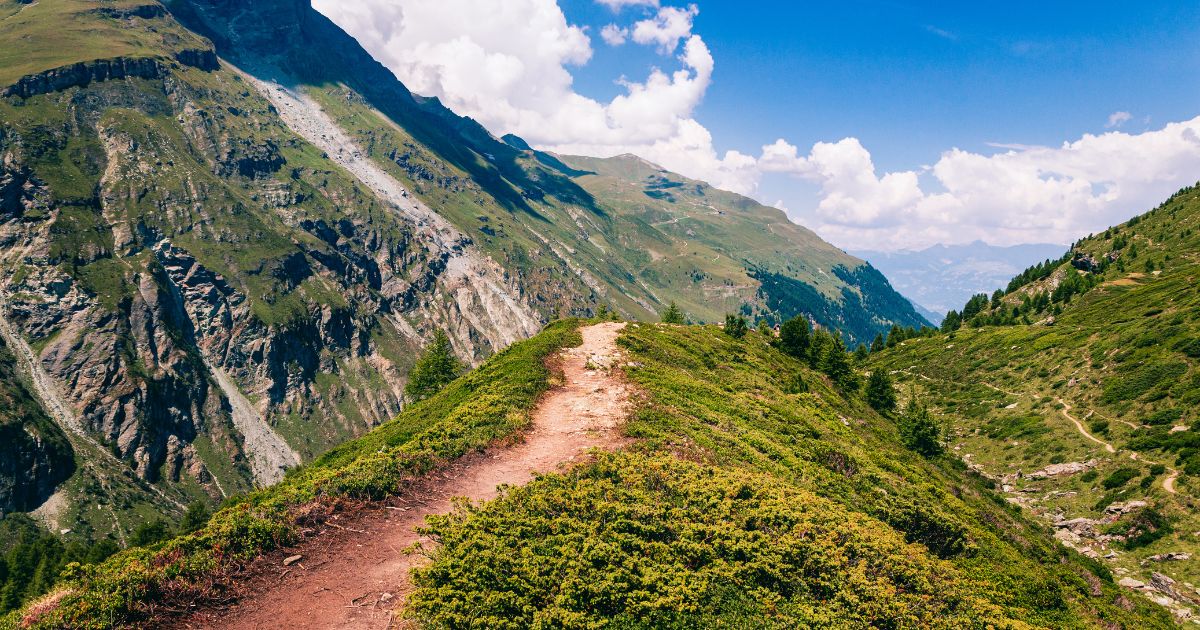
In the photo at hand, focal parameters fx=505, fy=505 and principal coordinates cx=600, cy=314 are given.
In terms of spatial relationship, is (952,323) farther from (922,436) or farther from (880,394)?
(922,436)

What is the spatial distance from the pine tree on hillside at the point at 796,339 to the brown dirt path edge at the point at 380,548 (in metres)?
47.9

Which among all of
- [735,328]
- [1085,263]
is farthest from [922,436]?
[1085,263]

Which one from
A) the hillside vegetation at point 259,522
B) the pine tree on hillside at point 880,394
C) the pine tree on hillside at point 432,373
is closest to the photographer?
the hillside vegetation at point 259,522

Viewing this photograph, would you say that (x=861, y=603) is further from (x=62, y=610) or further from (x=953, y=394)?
(x=953, y=394)

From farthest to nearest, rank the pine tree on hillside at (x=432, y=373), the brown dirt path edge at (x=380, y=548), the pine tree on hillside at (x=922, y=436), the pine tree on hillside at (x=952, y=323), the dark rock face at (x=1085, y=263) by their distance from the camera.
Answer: the pine tree on hillside at (x=952, y=323)
the dark rock face at (x=1085, y=263)
the pine tree on hillside at (x=432, y=373)
the pine tree on hillside at (x=922, y=436)
the brown dirt path edge at (x=380, y=548)

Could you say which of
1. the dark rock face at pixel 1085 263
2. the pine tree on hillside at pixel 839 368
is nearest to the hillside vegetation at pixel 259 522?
the pine tree on hillside at pixel 839 368

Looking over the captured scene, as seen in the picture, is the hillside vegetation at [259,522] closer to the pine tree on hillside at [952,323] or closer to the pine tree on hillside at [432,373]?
the pine tree on hillside at [432,373]

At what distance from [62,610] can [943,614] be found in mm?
22621

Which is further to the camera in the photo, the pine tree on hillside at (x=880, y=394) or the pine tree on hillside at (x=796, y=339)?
the pine tree on hillside at (x=796, y=339)

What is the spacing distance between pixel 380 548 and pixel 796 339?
63.2 m

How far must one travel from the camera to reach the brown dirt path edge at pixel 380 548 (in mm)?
13047

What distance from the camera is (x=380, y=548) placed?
52.5ft

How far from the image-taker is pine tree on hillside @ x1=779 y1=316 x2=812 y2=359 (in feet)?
225

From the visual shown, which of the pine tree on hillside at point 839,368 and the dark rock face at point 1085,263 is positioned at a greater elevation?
the dark rock face at point 1085,263
